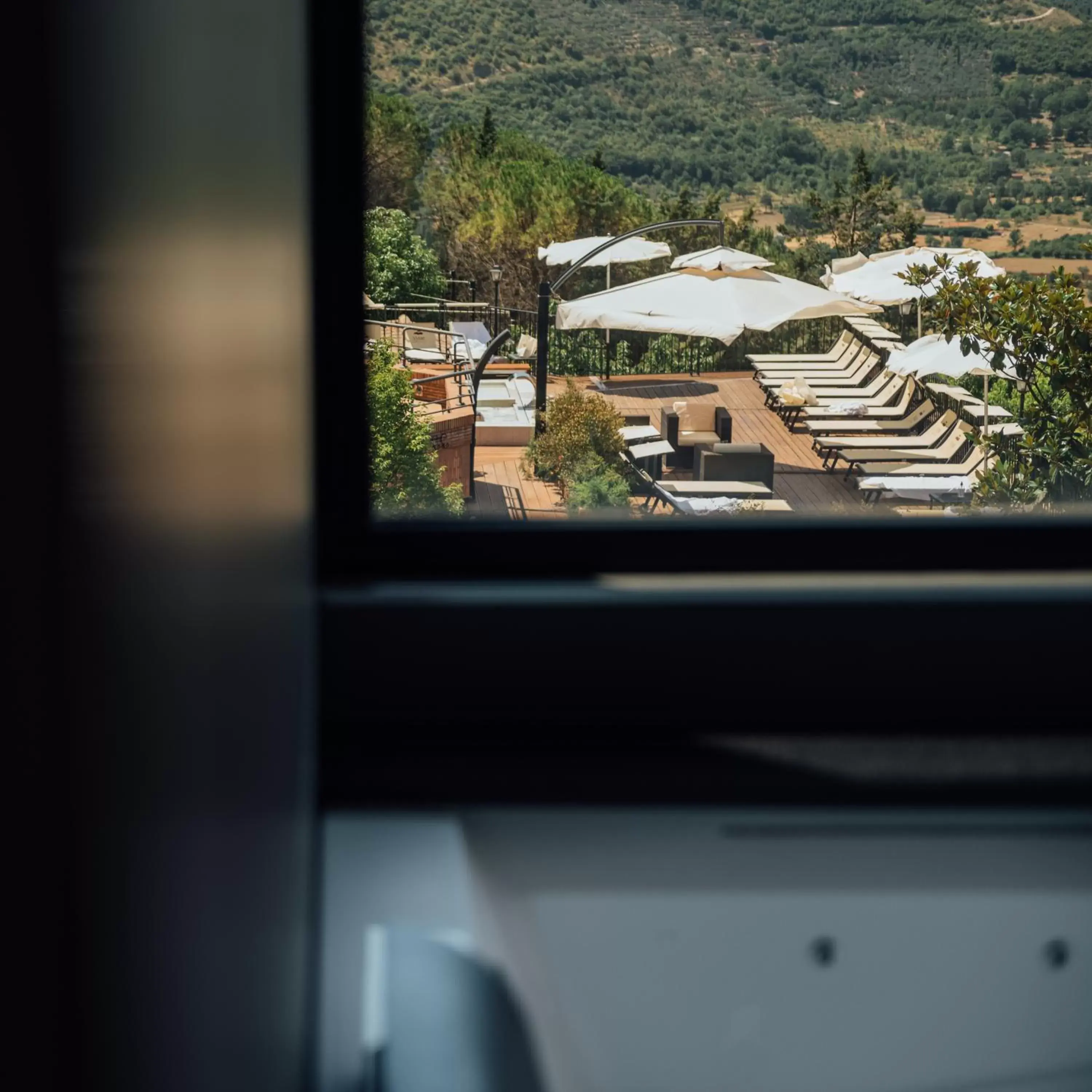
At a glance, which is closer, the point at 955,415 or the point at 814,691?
the point at 814,691

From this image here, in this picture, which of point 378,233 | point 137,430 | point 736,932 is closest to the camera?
point 137,430

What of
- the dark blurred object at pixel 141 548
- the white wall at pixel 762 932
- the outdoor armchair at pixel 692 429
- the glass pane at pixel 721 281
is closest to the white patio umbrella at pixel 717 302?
the glass pane at pixel 721 281

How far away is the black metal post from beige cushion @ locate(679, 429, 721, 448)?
0.21 meters

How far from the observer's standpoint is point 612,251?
5.69 ft

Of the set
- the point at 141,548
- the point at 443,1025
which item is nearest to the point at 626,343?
the point at 443,1025

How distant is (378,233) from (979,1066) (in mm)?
1425

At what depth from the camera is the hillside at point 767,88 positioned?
171 centimetres

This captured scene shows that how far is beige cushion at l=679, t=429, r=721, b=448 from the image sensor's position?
1.74m

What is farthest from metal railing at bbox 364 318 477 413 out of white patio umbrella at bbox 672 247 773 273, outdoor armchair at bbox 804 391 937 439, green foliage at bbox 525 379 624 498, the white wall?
the white wall

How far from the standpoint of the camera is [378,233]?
1710 millimetres

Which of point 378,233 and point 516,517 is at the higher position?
point 378,233

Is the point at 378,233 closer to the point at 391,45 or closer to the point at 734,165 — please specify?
the point at 391,45

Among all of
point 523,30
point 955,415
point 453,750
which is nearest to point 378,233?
point 523,30

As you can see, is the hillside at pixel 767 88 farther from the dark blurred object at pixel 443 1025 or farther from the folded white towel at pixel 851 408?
the dark blurred object at pixel 443 1025
